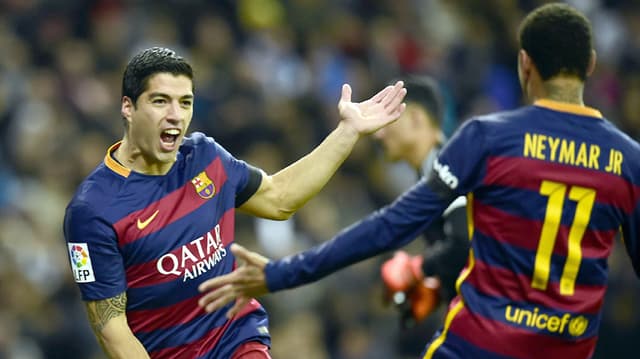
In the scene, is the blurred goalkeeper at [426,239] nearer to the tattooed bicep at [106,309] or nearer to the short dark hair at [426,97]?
the short dark hair at [426,97]

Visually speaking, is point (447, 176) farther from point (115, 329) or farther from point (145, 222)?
point (115, 329)

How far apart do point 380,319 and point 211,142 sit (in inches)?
214

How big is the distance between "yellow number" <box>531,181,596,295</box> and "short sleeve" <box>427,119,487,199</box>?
0.27 meters

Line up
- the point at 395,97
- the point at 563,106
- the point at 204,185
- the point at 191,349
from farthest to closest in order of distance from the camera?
1. the point at 395,97
2. the point at 204,185
3. the point at 191,349
4. the point at 563,106

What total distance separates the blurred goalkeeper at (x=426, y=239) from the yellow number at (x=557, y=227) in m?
1.86

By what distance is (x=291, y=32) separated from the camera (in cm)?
1449

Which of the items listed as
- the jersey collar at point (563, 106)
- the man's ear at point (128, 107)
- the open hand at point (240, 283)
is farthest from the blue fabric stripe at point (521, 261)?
the man's ear at point (128, 107)

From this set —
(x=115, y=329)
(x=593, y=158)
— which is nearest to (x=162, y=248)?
(x=115, y=329)

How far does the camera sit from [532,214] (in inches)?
199

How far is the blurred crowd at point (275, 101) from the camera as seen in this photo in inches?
420

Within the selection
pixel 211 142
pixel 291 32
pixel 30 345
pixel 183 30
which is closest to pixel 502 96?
pixel 291 32

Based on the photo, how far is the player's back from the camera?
5062mm

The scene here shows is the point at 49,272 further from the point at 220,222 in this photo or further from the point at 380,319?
the point at 220,222

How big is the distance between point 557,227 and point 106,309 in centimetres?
198
